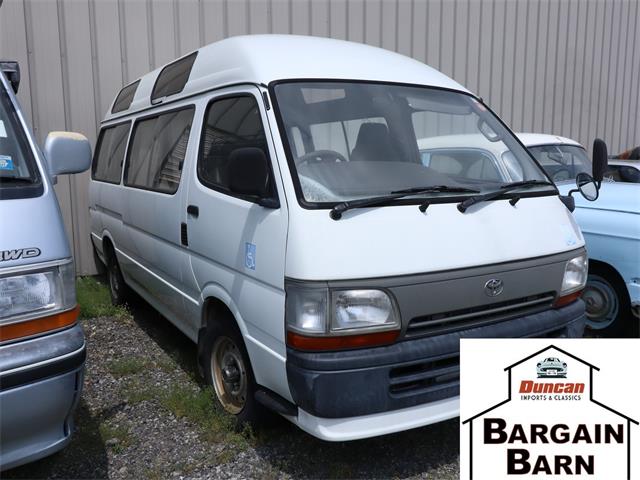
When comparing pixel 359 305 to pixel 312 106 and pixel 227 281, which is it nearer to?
pixel 227 281

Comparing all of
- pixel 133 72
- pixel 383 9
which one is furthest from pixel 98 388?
pixel 383 9

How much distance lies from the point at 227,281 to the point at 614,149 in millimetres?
12936

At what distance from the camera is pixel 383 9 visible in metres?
8.62

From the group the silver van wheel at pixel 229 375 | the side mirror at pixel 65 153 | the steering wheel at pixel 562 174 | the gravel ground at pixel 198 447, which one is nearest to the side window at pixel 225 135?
the side mirror at pixel 65 153

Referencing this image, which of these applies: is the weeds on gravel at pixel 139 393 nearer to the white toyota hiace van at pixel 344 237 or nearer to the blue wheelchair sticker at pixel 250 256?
the white toyota hiace van at pixel 344 237

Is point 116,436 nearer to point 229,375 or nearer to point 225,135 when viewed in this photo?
point 229,375

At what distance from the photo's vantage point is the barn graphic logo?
8.38 ft

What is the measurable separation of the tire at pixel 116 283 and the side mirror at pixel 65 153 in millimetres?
2748

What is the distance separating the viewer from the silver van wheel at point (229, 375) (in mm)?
3164

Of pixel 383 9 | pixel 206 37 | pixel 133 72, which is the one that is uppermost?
pixel 383 9

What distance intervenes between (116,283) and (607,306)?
15.4 ft

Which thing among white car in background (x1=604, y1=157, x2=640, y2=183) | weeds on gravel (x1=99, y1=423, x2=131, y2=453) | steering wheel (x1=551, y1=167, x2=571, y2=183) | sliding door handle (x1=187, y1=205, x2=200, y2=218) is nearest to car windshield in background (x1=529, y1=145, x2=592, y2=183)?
steering wheel (x1=551, y1=167, x2=571, y2=183)

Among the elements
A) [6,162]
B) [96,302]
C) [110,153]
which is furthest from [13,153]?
[96,302]

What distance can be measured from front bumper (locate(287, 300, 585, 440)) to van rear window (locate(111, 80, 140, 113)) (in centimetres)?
392
